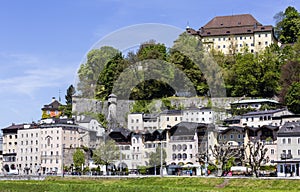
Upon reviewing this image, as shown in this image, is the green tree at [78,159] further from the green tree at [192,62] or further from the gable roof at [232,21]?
the gable roof at [232,21]

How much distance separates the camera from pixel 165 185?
2542 inches

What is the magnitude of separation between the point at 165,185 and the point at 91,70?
109 ft

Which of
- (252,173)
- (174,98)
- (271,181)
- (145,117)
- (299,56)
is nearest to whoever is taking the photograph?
(271,181)

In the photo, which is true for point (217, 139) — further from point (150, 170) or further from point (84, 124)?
point (84, 124)

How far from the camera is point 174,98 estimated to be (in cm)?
9194

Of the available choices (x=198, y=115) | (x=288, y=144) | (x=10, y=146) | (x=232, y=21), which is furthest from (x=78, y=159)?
(x=232, y=21)

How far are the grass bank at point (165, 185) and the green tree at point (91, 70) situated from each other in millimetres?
15927

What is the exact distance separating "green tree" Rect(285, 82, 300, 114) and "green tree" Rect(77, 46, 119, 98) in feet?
92.0

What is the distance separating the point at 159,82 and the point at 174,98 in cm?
1583

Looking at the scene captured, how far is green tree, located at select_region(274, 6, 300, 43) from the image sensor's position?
128m

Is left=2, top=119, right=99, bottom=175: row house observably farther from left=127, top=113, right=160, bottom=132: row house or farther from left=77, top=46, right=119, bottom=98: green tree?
left=127, top=113, right=160, bottom=132: row house

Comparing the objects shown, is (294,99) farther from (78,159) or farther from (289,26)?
(289,26)

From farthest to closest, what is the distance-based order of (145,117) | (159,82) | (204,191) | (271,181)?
1. (145,117)
2. (159,82)
3. (271,181)
4. (204,191)

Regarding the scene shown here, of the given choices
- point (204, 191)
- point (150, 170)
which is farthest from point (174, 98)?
point (204, 191)
